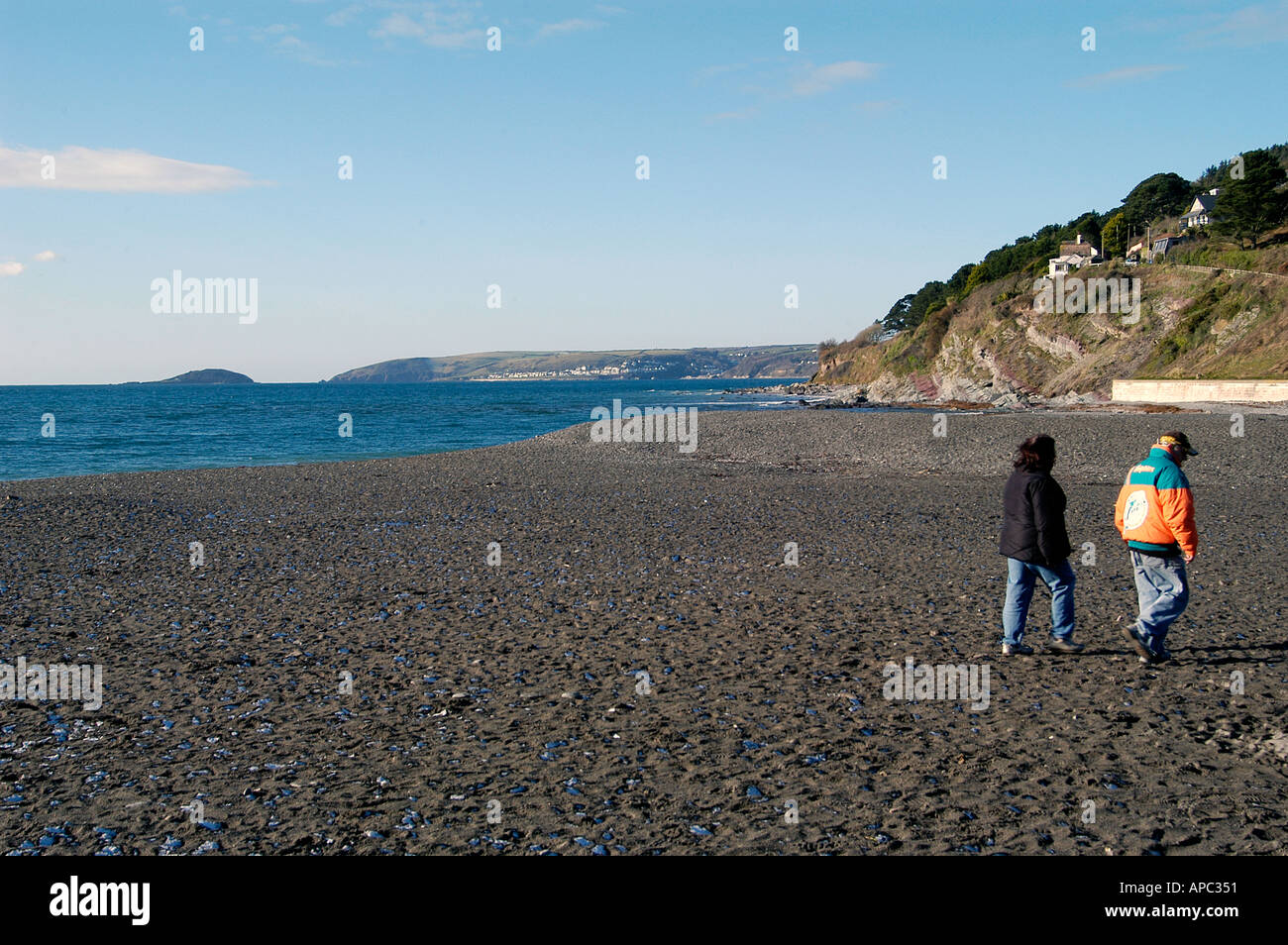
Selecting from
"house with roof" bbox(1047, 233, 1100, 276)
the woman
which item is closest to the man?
the woman

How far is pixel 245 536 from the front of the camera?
1581cm

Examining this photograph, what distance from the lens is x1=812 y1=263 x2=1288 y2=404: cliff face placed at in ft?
189

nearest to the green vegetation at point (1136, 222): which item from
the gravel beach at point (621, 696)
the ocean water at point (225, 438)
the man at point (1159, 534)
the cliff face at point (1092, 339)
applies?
the cliff face at point (1092, 339)

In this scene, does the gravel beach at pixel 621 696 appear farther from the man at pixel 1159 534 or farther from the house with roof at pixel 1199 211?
the house with roof at pixel 1199 211

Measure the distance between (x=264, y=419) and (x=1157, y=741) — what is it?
7962 centimetres

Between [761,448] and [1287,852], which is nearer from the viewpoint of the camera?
[1287,852]

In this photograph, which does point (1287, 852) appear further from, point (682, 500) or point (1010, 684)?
point (682, 500)

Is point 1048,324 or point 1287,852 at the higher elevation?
point 1048,324

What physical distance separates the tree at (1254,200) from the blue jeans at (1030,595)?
87.4 meters

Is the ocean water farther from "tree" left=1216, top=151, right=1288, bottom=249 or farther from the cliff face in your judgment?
"tree" left=1216, top=151, right=1288, bottom=249

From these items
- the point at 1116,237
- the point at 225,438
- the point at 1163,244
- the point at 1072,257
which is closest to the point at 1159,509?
the point at 225,438
